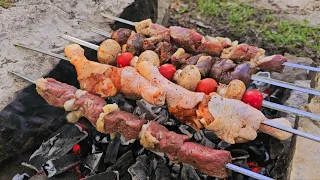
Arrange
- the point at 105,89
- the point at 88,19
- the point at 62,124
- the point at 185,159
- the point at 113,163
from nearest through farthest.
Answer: the point at 185,159
the point at 105,89
the point at 113,163
the point at 62,124
the point at 88,19

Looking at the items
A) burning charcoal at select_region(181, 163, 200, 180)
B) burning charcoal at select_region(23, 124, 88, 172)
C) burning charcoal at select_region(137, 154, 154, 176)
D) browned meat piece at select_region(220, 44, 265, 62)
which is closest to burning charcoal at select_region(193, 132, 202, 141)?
burning charcoal at select_region(181, 163, 200, 180)

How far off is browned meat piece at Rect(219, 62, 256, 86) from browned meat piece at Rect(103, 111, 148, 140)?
0.58m

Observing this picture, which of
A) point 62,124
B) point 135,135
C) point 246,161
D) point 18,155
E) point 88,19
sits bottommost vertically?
point 18,155

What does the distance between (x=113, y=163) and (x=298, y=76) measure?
5.99 ft

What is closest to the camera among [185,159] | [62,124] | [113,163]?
[185,159]

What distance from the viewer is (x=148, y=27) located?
3254mm

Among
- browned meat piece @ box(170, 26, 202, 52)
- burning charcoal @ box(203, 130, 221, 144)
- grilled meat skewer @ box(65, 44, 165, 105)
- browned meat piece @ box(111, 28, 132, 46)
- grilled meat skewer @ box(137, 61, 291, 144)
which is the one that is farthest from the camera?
browned meat piece @ box(111, 28, 132, 46)

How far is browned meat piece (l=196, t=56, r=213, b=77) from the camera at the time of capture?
2771mm

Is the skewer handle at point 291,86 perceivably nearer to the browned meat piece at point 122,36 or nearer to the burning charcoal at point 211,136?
the burning charcoal at point 211,136

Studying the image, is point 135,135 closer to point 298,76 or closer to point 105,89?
point 105,89

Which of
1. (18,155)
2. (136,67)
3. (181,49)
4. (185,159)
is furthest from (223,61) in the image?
(18,155)

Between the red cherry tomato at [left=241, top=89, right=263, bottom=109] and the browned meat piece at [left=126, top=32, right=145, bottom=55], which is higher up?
the red cherry tomato at [left=241, top=89, right=263, bottom=109]

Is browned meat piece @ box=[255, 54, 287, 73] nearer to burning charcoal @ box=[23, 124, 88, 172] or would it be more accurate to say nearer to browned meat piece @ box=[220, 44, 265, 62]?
browned meat piece @ box=[220, 44, 265, 62]

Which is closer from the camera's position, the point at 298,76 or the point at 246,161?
the point at 246,161
